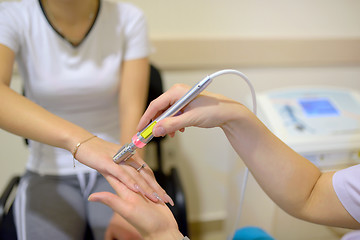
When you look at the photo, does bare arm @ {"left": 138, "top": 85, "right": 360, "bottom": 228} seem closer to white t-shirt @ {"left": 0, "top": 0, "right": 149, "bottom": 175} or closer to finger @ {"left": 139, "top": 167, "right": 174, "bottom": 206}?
finger @ {"left": 139, "top": 167, "right": 174, "bottom": 206}

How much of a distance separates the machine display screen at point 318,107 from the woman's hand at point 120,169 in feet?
2.10

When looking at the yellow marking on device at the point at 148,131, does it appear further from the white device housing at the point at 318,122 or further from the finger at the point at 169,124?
the white device housing at the point at 318,122

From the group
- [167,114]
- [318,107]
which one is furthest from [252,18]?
[167,114]

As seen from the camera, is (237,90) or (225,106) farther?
(237,90)

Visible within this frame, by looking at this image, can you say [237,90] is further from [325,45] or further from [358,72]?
[358,72]

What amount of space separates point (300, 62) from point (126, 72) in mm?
830

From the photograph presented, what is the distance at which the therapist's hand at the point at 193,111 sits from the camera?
0.47 meters

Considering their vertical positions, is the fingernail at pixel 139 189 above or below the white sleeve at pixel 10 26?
below

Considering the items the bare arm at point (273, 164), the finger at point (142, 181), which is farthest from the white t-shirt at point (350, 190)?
the finger at point (142, 181)

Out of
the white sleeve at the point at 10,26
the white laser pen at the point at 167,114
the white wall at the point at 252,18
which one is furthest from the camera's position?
the white wall at the point at 252,18

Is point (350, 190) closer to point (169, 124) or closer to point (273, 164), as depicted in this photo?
point (273, 164)

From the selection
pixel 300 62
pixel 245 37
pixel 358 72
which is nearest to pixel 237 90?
pixel 245 37

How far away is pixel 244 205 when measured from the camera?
3.28 feet

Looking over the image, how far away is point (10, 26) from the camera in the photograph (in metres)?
0.71
